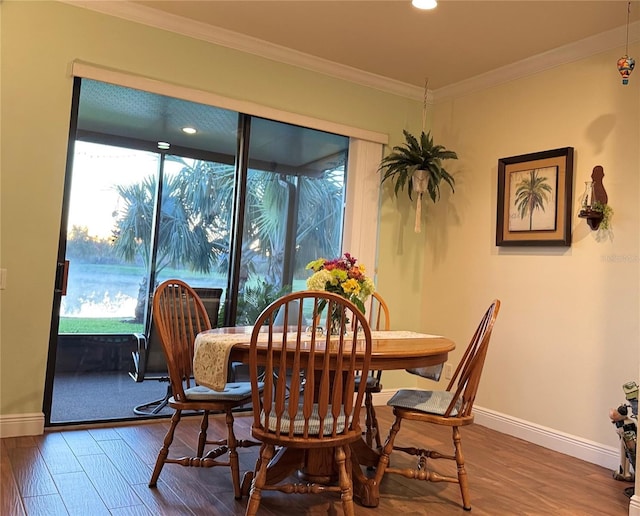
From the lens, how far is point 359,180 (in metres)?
4.17

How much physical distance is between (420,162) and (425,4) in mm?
1265

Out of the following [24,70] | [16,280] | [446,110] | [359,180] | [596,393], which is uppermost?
[446,110]

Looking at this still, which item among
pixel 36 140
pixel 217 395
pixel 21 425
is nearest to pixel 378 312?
pixel 217 395

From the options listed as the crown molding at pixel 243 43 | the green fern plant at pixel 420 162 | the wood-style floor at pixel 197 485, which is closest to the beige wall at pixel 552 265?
the green fern plant at pixel 420 162

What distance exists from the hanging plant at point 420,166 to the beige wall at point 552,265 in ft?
0.80

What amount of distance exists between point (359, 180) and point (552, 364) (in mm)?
1922

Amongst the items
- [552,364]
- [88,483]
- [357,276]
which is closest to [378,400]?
[552,364]

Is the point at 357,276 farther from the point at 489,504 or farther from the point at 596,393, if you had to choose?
the point at 596,393

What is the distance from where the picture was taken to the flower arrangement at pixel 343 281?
2.40 m

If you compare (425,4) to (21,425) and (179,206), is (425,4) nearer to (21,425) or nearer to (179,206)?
(179,206)

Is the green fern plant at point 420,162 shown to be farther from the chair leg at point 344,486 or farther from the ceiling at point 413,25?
the chair leg at point 344,486

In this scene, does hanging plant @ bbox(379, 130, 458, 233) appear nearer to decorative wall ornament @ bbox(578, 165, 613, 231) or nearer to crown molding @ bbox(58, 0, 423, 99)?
crown molding @ bbox(58, 0, 423, 99)

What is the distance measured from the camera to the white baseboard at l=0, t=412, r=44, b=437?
291 centimetres

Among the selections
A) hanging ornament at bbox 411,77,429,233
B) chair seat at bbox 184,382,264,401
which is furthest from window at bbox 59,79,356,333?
chair seat at bbox 184,382,264,401
